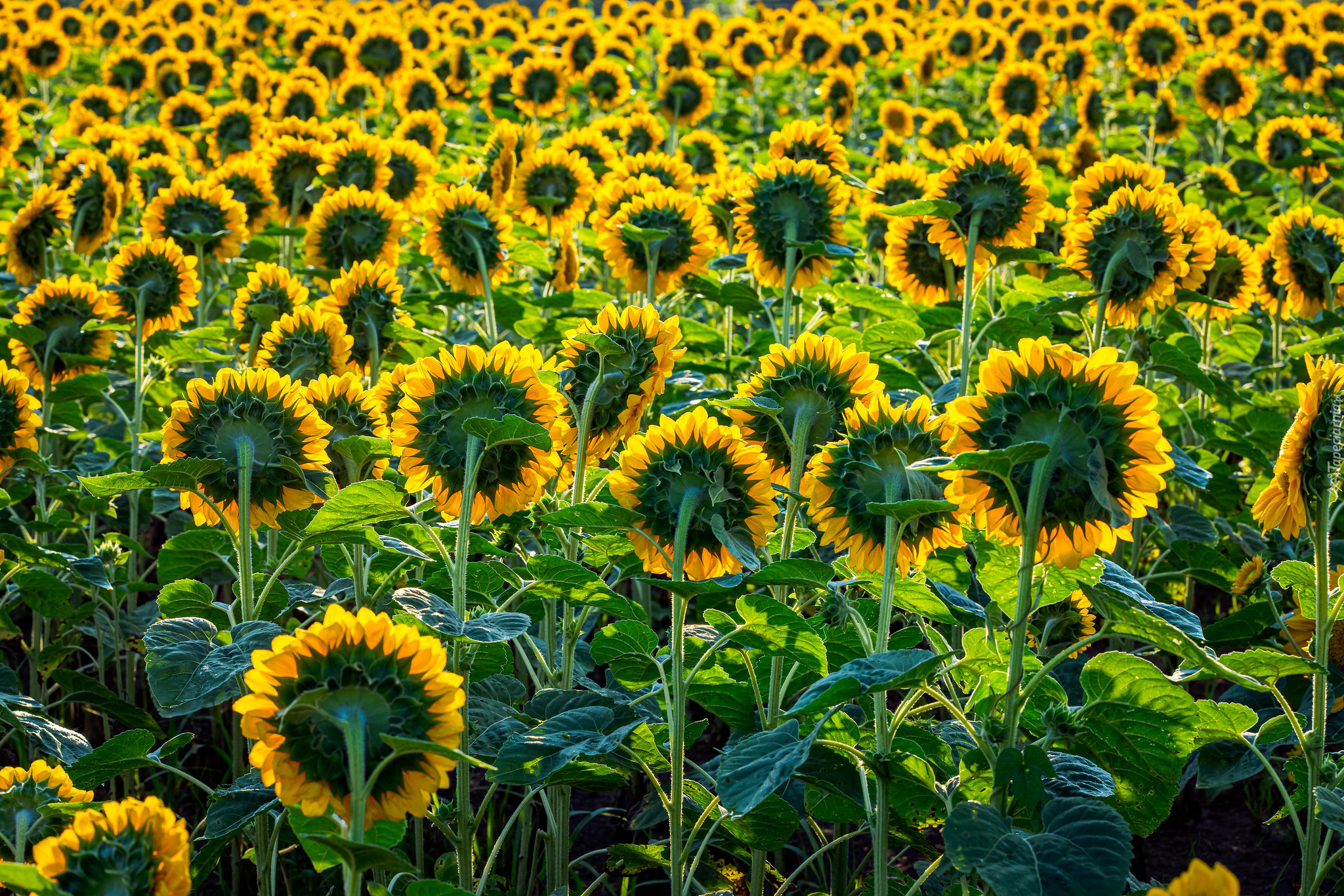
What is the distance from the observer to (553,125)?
7.52 meters

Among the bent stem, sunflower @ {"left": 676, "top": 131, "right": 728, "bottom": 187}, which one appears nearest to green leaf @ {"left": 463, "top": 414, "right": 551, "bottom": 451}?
the bent stem

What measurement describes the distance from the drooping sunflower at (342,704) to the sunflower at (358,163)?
3.11m

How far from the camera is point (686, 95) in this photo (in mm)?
6750

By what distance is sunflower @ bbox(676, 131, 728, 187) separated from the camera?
211 inches

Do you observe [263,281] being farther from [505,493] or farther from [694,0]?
[694,0]

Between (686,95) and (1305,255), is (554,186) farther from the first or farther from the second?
(686,95)

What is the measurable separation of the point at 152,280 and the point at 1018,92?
17.6ft

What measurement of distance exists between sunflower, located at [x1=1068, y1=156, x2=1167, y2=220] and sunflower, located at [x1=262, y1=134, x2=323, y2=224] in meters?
2.66

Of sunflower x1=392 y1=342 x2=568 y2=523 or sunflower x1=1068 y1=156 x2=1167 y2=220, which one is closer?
sunflower x1=392 y1=342 x2=568 y2=523

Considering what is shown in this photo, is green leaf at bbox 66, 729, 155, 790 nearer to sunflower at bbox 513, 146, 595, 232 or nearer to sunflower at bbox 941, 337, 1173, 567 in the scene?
sunflower at bbox 941, 337, 1173, 567

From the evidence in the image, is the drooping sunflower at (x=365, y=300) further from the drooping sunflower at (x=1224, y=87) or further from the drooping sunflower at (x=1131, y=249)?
the drooping sunflower at (x=1224, y=87)

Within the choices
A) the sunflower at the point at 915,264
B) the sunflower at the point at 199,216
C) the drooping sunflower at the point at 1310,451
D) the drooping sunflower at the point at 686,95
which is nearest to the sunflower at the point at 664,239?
the sunflower at the point at 915,264

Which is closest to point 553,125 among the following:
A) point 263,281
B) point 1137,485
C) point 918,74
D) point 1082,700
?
point 918,74

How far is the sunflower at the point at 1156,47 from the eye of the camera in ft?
25.9
